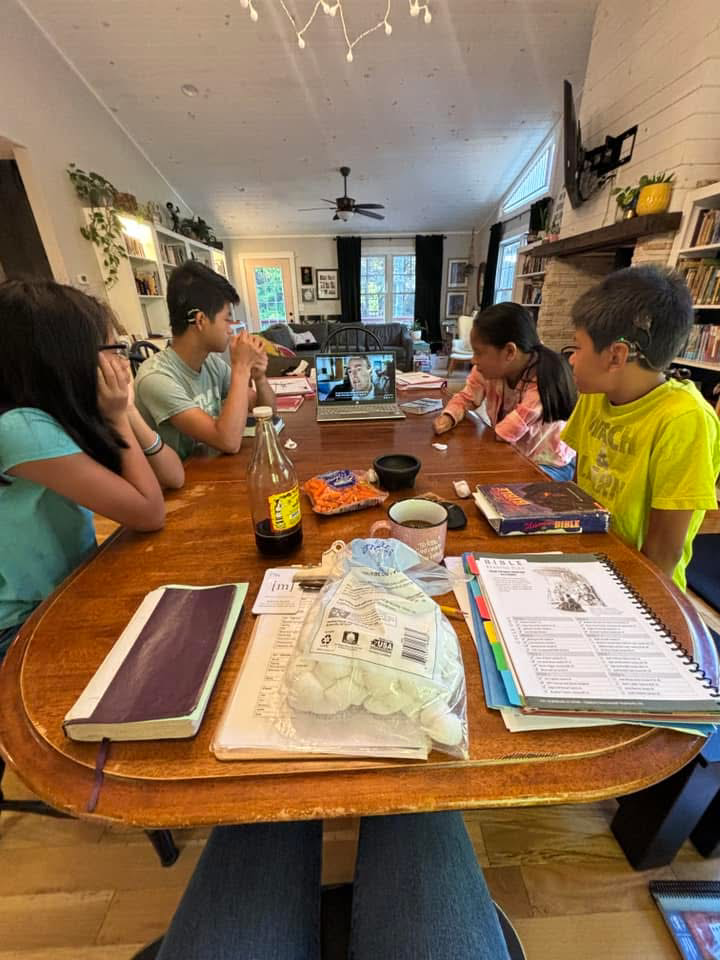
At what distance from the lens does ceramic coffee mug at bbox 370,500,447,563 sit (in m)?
0.62

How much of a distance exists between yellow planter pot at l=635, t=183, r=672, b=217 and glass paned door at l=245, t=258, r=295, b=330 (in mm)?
6470

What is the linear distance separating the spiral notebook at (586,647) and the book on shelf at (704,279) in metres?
2.58

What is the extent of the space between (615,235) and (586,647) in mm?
3387

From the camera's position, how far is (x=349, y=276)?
7.68 m

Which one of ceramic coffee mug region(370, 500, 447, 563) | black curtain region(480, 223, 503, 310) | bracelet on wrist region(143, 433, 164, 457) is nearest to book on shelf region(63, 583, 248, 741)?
ceramic coffee mug region(370, 500, 447, 563)

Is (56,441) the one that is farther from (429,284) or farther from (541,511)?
(429,284)

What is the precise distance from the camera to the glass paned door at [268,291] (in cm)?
777

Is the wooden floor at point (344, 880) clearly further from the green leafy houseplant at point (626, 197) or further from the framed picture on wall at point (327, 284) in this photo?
the framed picture on wall at point (327, 284)

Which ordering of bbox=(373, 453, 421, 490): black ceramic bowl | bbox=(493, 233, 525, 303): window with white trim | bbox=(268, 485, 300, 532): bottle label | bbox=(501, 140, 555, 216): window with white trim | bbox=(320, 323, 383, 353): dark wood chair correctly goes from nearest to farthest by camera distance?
bbox=(268, 485, 300, 532): bottle label
bbox=(373, 453, 421, 490): black ceramic bowl
bbox=(320, 323, 383, 353): dark wood chair
bbox=(501, 140, 555, 216): window with white trim
bbox=(493, 233, 525, 303): window with white trim

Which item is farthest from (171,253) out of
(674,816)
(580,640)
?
(674,816)

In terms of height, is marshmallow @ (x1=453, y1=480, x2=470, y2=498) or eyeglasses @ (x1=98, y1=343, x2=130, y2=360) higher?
eyeglasses @ (x1=98, y1=343, x2=130, y2=360)

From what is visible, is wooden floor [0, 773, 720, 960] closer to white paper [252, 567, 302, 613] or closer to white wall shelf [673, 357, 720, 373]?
white paper [252, 567, 302, 613]

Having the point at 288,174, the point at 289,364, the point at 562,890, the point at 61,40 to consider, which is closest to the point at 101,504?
the point at 562,890

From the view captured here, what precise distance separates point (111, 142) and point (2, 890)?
5.40 m
